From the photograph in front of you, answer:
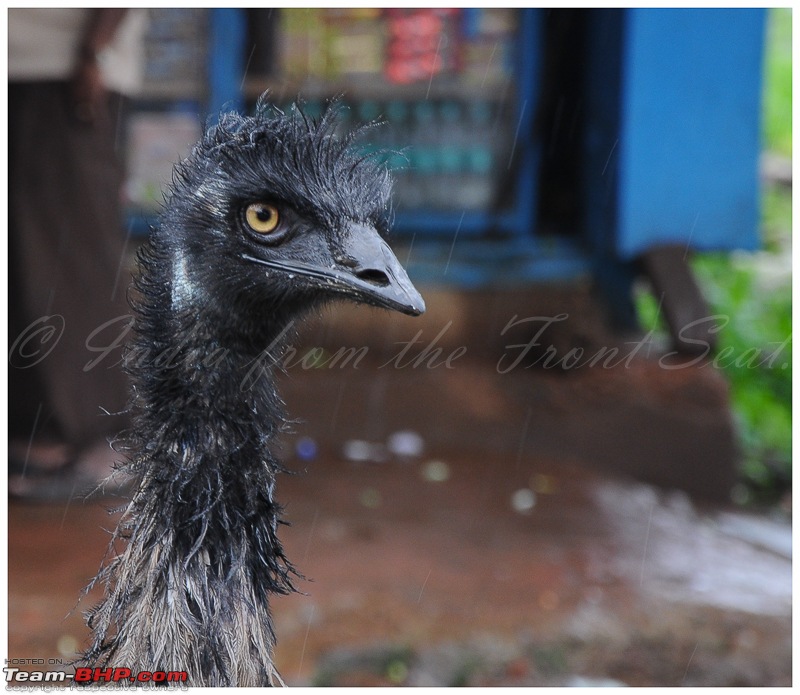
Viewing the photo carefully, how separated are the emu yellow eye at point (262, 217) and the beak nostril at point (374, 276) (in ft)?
0.46

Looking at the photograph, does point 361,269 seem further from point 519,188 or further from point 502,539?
point 519,188

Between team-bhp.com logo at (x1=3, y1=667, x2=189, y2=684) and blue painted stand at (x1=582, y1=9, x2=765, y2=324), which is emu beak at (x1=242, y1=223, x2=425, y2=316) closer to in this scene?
team-bhp.com logo at (x1=3, y1=667, x2=189, y2=684)

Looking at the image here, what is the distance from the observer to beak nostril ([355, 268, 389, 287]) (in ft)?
3.98

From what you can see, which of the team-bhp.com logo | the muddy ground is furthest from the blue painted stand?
the team-bhp.com logo

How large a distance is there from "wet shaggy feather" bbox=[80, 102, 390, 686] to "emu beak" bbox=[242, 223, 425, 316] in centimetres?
2

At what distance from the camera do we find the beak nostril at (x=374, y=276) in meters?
1.21

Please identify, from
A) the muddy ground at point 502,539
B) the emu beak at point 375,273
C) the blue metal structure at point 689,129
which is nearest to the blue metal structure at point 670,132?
the blue metal structure at point 689,129

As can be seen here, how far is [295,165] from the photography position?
4.13 ft

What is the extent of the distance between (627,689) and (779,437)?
348 cm

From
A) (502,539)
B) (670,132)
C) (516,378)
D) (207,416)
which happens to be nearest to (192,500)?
(207,416)

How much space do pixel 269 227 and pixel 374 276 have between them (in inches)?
6.7

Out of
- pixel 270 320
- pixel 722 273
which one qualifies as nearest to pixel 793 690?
pixel 270 320

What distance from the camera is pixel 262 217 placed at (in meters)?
1.27

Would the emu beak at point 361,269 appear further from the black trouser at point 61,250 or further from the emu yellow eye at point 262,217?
the black trouser at point 61,250
